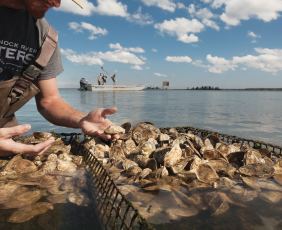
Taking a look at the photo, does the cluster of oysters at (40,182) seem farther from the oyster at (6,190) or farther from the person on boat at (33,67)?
the person on boat at (33,67)

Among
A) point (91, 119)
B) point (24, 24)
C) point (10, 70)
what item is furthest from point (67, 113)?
point (24, 24)

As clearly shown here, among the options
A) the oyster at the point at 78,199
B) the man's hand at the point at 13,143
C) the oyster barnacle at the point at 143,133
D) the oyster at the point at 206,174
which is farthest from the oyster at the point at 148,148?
the man's hand at the point at 13,143

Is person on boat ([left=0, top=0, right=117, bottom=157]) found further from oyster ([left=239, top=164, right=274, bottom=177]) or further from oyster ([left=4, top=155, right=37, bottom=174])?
oyster ([left=239, top=164, right=274, bottom=177])

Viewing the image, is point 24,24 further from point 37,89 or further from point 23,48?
point 37,89

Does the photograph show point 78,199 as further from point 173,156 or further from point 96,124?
point 96,124

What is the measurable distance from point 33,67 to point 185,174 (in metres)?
4.65

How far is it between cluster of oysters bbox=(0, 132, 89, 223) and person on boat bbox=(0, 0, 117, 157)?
2.04m

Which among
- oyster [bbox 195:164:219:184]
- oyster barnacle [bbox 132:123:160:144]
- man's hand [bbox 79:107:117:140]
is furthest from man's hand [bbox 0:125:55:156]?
oyster barnacle [bbox 132:123:160:144]

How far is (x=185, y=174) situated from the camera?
313 inches

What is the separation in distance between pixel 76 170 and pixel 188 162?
2.71 m

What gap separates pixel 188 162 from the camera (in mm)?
8367

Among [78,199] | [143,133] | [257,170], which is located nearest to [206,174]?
[257,170]

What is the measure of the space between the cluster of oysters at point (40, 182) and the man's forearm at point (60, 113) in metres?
2.12

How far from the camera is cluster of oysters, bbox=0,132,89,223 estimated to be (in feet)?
20.8
